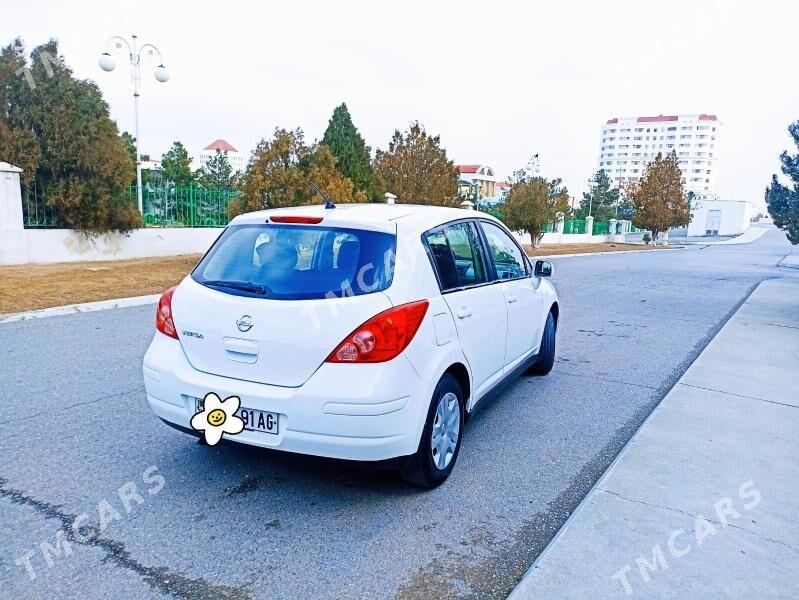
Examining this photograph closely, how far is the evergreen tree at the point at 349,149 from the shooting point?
2455 centimetres

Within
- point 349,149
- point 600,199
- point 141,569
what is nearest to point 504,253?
point 141,569

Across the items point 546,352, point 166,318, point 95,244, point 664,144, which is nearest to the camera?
point 166,318

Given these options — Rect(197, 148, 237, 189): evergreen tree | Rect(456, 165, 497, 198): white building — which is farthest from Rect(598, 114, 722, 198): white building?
Rect(197, 148, 237, 189): evergreen tree

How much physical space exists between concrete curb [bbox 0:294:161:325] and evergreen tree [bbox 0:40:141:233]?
22.0 feet

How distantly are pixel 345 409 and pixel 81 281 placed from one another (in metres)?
10.3

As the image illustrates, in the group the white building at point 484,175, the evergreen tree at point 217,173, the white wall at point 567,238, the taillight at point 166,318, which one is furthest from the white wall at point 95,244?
the white building at point 484,175

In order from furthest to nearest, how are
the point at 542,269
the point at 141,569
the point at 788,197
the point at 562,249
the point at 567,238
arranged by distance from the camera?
the point at 567,238 < the point at 562,249 < the point at 788,197 < the point at 542,269 < the point at 141,569

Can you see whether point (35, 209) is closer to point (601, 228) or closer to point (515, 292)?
point (515, 292)

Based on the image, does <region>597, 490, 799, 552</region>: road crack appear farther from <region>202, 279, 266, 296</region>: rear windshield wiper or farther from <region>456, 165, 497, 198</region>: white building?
<region>456, 165, 497, 198</region>: white building

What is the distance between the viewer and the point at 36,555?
2.57 meters

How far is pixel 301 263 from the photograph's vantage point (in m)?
3.12

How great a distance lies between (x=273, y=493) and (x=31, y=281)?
391 inches
